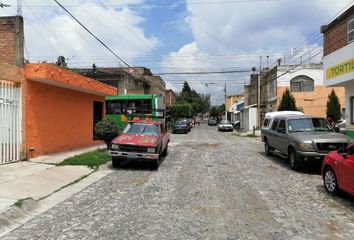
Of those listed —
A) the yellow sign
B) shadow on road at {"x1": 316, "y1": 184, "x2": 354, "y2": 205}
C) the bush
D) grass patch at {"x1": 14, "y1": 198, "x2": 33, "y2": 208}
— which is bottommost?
shadow on road at {"x1": 316, "y1": 184, "x2": 354, "y2": 205}

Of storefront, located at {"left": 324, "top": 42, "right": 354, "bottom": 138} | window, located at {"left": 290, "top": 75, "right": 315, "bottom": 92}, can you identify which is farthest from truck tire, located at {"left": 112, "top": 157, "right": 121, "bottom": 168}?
window, located at {"left": 290, "top": 75, "right": 315, "bottom": 92}

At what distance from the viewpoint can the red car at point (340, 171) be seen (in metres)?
8.73

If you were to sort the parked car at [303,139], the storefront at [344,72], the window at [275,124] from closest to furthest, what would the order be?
the parked car at [303,139] → the window at [275,124] → the storefront at [344,72]

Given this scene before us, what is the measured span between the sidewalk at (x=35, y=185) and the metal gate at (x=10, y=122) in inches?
18.0

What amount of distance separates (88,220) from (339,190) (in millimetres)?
5836

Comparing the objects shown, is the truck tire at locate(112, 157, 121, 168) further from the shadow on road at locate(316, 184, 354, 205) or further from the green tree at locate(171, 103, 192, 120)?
the green tree at locate(171, 103, 192, 120)

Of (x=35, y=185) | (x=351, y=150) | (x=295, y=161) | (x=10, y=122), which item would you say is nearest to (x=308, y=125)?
(x=295, y=161)

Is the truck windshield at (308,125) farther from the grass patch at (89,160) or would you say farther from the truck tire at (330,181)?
the grass patch at (89,160)

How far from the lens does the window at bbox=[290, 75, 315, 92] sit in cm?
4409

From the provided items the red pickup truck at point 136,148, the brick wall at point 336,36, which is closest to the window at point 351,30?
the brick wall at point 336,36

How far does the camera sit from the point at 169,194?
9.75 m

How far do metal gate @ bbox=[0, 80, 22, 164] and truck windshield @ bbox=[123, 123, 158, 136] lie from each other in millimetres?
3893

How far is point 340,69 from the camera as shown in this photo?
1944 cm

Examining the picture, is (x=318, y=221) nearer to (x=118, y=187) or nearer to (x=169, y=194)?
(x=169, y=194)
